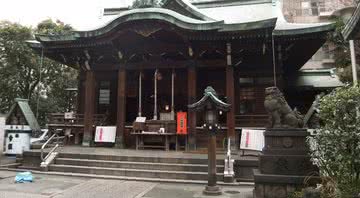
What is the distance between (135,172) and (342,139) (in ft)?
22.3

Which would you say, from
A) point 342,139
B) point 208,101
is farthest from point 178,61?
point 342,139

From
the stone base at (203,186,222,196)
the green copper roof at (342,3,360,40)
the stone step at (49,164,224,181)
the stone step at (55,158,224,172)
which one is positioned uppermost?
the green copper roof at (342,3,360,40)

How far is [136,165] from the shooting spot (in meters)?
10.9

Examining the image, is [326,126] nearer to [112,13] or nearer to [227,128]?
[227,128]

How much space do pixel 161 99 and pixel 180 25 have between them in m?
5.18

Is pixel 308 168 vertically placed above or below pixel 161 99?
below

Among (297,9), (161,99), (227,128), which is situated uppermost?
(297,9)

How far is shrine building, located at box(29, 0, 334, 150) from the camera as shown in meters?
13.4

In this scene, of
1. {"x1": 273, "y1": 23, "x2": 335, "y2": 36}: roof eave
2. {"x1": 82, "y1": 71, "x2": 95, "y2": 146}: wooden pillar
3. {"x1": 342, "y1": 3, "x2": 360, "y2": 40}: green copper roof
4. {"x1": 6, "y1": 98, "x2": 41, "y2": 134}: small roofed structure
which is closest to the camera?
{"x1": 342, "y1": 3, "x2": 360, "y2": 40}: green copper roof

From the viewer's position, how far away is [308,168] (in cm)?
728

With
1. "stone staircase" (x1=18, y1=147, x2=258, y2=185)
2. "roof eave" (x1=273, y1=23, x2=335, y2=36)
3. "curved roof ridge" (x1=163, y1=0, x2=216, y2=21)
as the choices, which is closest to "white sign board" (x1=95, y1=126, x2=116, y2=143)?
"stone staircase" (x1=18, y1=147, x2=258, y2=185)

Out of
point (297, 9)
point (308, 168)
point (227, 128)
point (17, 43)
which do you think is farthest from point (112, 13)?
point (297, 9)

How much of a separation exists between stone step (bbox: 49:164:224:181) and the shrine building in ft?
11.4

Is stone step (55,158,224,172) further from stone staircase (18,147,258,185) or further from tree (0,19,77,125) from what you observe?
tree (0,19,77,125)
